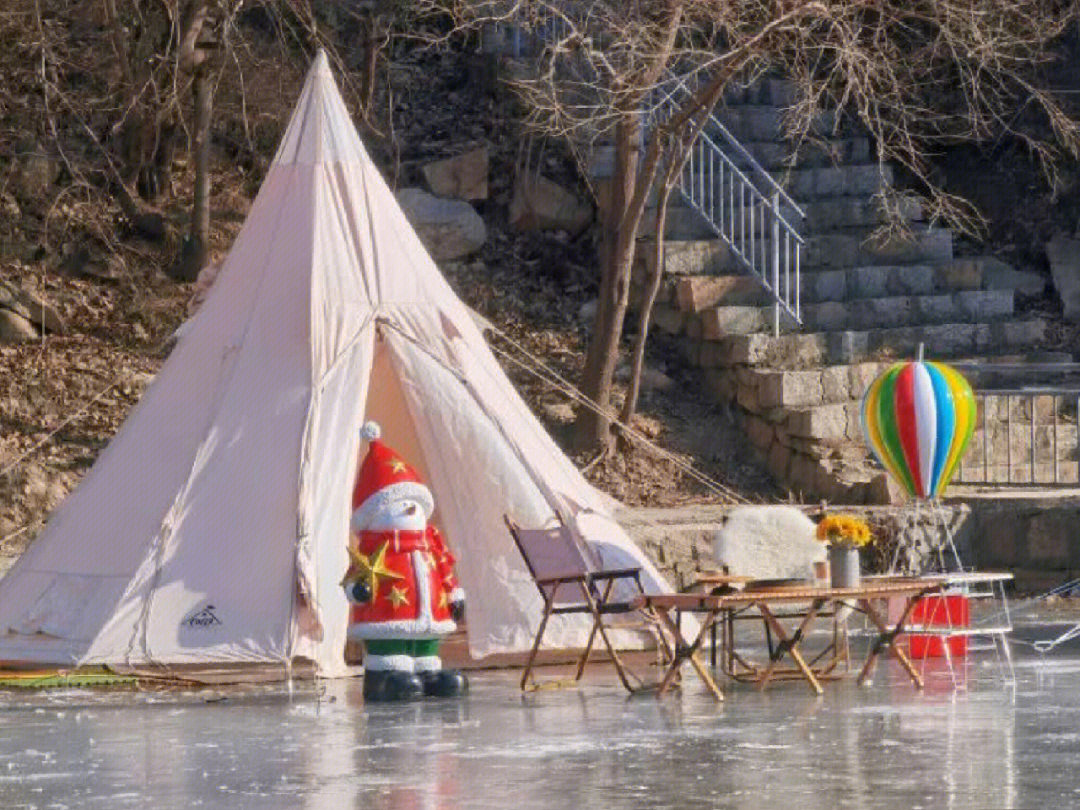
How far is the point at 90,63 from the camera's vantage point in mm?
22969

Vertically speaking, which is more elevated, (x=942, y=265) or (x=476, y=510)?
(x=942, y=265)

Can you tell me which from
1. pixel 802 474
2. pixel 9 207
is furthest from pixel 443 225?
pixel 802 474

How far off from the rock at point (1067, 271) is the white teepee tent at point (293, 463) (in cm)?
972

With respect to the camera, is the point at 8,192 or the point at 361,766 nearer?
the point at 361,766

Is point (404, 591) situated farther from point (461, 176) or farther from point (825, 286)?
point (461, 176)

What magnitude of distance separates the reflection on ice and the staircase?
23.1 feet

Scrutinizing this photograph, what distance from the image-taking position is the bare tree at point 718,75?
19.3 meters

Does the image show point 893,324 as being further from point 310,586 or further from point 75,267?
point 310,586

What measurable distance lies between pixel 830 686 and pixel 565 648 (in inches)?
66.5

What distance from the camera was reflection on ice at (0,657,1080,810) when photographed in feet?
31.4

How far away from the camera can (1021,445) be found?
21.1m

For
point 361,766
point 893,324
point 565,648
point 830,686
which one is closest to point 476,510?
point 565,648

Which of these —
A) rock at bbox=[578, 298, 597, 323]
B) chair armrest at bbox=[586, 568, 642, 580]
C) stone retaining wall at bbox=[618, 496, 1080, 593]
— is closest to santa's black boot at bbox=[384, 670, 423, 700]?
chair armrest at bbox=[586, 568, 642, 580]

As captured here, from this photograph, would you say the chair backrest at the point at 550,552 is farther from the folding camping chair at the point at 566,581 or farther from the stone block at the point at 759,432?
the stone block at the point at 759,432
